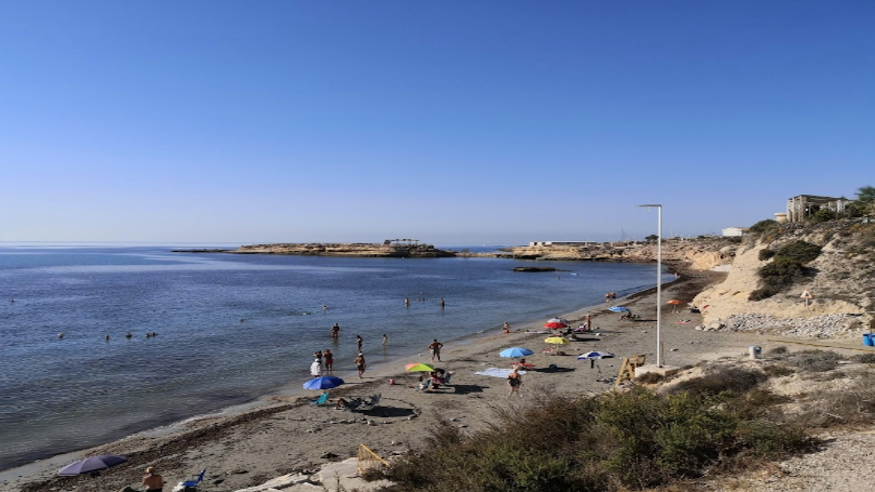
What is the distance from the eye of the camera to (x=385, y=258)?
537 feet

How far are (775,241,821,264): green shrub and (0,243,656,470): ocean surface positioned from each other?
17448 millimetres

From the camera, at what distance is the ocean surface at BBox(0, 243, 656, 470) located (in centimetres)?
1755

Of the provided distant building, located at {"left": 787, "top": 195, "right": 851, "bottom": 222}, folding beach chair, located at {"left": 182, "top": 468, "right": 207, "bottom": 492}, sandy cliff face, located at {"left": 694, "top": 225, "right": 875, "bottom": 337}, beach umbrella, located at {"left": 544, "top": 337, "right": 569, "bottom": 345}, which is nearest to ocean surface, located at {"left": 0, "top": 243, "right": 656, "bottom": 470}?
folding beach chair, located at {"left": 182, "top": 468, "right": 207, "bottom": 492}

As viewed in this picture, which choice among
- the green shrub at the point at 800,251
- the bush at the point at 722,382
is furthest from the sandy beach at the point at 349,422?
the green shrub at the point at 800,251

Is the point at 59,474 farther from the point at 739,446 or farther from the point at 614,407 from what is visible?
the point at 739,446

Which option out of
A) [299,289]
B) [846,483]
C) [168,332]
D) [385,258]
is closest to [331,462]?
[846,483]

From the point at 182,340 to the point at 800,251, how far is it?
3826 cm

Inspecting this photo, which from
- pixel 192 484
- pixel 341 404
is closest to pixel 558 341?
pixel 341 404

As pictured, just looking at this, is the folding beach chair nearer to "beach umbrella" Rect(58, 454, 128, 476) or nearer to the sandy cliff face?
"beach umbrella" Rect(58, 454, 128, 476)

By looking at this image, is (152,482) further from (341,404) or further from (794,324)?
(794,324)

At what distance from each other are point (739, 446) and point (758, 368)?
27.8 feet

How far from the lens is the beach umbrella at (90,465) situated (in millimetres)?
11766

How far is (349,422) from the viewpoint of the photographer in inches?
623

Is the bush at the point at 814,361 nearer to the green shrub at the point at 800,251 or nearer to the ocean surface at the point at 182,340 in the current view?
the ocean surface at the point at 182,340
